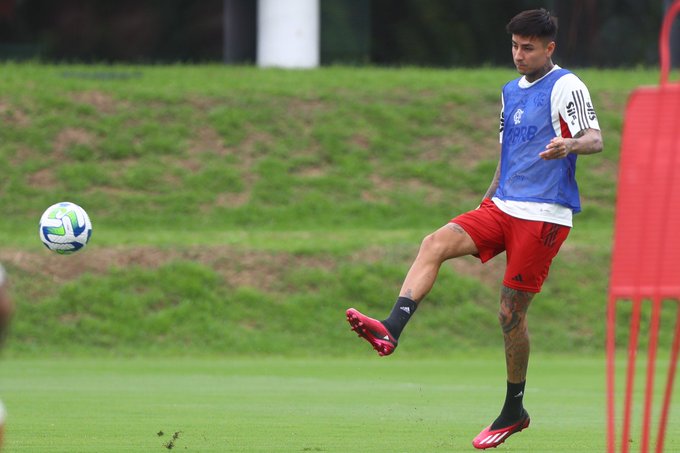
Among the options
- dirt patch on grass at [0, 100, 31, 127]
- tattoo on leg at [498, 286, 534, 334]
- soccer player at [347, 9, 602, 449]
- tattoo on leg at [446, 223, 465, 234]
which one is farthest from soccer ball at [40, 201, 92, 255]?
dirt patch on grass at [0, 100, 31, 127]

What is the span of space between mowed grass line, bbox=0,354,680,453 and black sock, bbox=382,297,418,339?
2.48 ft

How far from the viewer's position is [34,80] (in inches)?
1107

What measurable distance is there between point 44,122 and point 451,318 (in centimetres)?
1010

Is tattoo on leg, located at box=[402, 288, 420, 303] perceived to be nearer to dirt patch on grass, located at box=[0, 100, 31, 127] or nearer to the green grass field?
the green grass field

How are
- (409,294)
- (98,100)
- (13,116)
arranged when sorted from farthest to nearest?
(98,100) < (13,116) < (409,294)

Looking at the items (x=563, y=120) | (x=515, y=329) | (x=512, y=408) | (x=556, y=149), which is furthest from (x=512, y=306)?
(x=556, y=149)

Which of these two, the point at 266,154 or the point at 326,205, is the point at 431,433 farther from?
the point at 266,154

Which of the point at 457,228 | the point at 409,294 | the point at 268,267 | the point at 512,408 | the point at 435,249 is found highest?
the point at 457,228

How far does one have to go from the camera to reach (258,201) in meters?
24.5

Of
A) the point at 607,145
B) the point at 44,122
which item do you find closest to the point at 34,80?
the point at 44,122

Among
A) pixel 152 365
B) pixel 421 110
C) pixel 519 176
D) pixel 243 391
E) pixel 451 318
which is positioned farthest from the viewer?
pixel 421 110

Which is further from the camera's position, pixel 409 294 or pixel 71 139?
pixel 71 139

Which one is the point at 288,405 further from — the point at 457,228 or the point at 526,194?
the point at 526,194

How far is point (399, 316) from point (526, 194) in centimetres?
124
